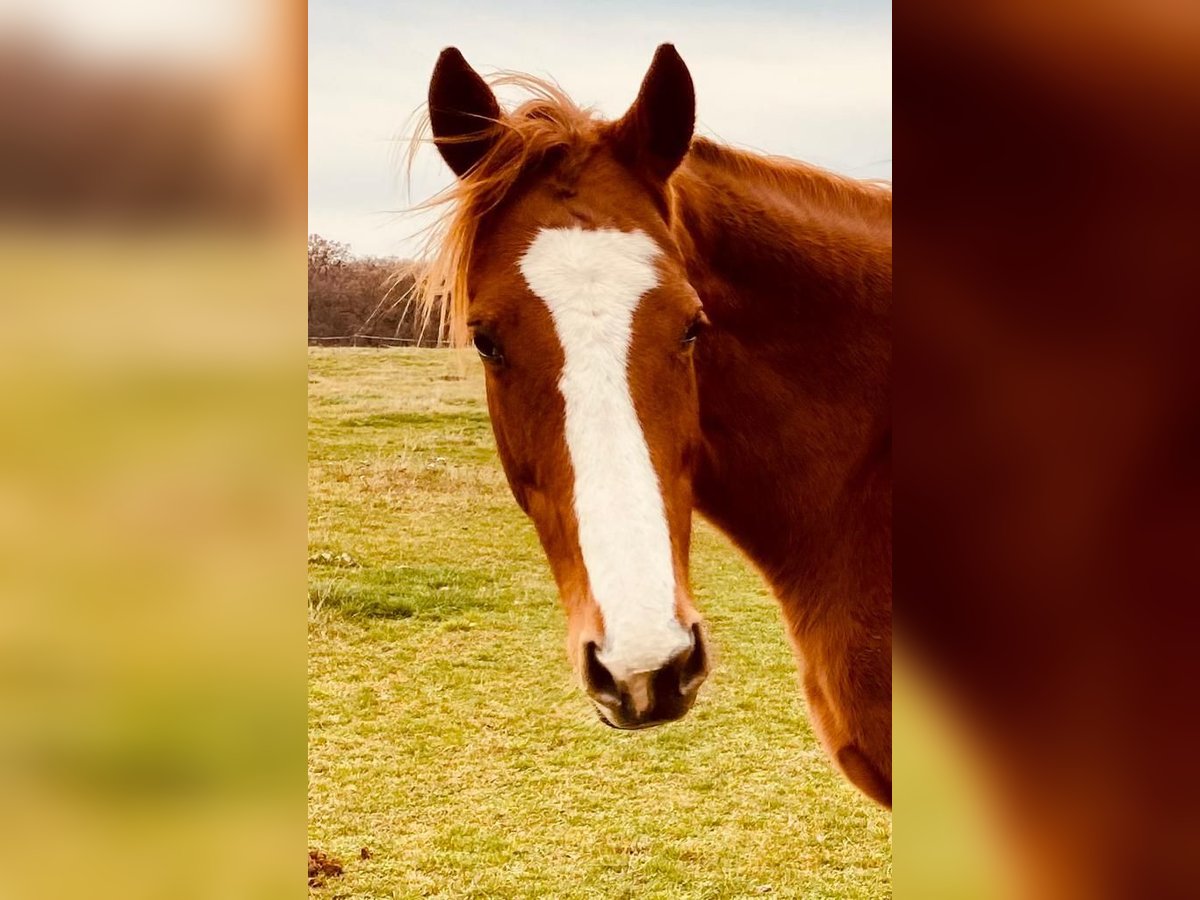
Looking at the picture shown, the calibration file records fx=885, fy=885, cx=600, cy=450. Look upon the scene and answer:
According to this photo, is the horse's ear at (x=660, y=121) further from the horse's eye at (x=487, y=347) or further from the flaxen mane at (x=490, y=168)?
the horse's eye at (x=487, y=347)

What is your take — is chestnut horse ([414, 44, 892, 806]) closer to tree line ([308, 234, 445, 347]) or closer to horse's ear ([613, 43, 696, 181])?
horse's ear ([613, 43, 696, 181])

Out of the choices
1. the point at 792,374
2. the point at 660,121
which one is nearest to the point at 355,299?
the point at 660,121

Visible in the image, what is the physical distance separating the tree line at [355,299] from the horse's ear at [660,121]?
0.46m

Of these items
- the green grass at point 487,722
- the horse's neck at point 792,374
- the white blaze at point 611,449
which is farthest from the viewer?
the green grass at point 487,722

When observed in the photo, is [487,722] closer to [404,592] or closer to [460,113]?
[404,592]

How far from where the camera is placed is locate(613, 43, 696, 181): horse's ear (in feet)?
3.79

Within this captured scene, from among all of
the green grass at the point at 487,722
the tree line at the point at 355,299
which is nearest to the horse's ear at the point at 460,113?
the tree line at the point at 355,299

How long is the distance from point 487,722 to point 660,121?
112cm

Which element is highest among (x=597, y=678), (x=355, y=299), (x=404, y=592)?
(x=355, y=299)

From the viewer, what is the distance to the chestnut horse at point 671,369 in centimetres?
103
